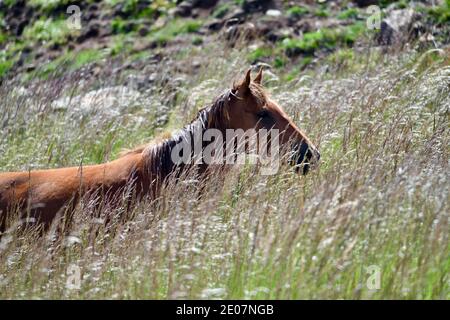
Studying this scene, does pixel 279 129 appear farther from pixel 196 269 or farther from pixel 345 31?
pixel 345 31

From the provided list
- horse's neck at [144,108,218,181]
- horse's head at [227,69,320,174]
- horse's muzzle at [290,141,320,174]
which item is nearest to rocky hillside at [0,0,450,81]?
horse's head at [227,69,320,174]

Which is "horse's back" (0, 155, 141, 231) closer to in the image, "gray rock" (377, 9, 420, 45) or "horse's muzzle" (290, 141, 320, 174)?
"horse's muzzle" (290, 141, 320, 174)

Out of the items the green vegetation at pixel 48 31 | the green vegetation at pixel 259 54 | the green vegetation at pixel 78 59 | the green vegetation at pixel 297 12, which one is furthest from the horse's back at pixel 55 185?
the green vegetation at pixel 48 31

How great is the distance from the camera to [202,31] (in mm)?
12344

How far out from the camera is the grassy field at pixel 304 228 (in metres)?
4.37

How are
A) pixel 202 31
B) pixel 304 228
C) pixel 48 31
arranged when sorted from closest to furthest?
pixel 304 228
pixel 202 31
pixel 48 31

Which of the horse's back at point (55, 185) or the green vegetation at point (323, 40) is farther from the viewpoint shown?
the green vegetation at point (323, 40)

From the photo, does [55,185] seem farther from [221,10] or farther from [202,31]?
[221,10]

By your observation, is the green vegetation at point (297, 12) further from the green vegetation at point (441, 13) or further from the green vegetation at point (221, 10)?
the green vegetation at point (441, 13)

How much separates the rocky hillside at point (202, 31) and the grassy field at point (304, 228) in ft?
7.38

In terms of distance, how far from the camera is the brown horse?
645 cm

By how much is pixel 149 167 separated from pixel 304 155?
124 cm

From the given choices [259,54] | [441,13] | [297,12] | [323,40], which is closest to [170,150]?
[259,54]
